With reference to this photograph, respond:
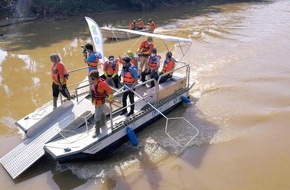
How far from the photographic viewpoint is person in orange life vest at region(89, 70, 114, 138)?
24.8 feet

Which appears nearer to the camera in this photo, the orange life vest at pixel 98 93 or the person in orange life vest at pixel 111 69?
the orange life vest at pixel 98 93

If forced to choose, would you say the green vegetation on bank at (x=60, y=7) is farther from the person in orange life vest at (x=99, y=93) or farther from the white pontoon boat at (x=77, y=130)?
the person in orange life vest at (x=99, y=93)

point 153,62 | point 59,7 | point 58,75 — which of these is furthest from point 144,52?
point 59,7

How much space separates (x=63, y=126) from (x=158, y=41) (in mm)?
12382

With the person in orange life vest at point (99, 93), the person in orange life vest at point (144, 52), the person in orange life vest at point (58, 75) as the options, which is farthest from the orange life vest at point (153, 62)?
the person in orange life vest at point (99, 93)

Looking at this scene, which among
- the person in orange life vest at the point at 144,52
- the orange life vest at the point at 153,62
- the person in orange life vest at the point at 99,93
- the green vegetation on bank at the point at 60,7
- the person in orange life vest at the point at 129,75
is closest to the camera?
the person in orange life vest at the point at 99,93

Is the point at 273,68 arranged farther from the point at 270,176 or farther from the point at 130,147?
the point at 130,147

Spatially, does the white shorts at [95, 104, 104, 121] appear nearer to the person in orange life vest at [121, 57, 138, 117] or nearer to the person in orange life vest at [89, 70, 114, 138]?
the person in orange life vest at [89, 70, 114, 138]

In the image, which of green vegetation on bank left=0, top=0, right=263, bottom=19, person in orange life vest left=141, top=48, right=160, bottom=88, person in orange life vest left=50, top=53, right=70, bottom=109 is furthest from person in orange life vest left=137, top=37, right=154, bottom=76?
green vegetation on bank left=0, top=0, right=263, bottom=19

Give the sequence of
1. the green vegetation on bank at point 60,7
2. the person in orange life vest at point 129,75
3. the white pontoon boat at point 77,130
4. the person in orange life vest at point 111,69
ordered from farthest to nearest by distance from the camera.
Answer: the green vegetation on bank at point 60,7, the person in orange life vest at point 111,69, the person in orange life vest at point 129,75, the white pontoon boat at point 77,130

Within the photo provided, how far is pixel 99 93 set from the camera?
25.5 feet

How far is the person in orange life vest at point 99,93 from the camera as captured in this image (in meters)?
7.57

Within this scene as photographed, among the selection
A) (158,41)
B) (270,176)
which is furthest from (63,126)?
(158,41)

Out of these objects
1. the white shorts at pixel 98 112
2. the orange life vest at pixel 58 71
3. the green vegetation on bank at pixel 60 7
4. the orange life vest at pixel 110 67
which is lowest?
the green vegetation on bank at pixel 60 7
